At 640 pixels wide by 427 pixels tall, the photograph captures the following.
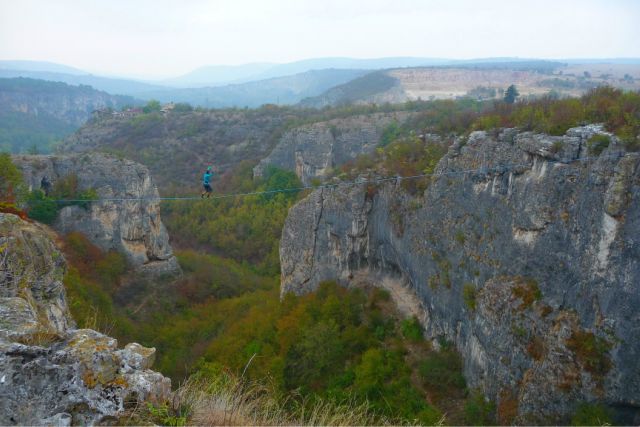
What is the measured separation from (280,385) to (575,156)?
13.0 meters

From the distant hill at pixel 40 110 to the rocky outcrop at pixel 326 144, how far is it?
87257mm

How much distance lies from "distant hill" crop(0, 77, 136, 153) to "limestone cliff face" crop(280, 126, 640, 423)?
418 feet

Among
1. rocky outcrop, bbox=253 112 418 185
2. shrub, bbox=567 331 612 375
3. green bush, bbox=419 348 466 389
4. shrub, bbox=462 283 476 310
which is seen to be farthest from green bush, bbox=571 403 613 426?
rocky outcrop, bbox=253 112 418 185

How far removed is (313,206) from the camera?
24.7m

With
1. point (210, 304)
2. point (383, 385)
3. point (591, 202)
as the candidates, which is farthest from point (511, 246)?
point (210, 304)

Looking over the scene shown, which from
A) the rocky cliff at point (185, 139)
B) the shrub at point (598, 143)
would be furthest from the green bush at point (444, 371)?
the rocky cliff at point (185, 139)

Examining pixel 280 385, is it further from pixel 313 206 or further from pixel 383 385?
pixel 313 206

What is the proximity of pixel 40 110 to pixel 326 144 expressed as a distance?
135 metres

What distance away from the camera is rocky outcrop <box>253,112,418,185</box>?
192ft

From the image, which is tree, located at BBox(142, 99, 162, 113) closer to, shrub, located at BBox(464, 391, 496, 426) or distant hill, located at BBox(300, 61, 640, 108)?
distant hill, located at BBox(300, 61, 640, 108)

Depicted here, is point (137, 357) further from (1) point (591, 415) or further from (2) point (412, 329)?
(2) point (412, 329)

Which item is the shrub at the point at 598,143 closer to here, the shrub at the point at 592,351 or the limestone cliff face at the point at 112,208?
the shrub at the point at 592,351

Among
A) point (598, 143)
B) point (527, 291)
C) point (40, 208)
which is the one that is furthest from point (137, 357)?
point (40, 208)

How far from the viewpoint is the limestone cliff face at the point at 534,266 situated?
10984mm
